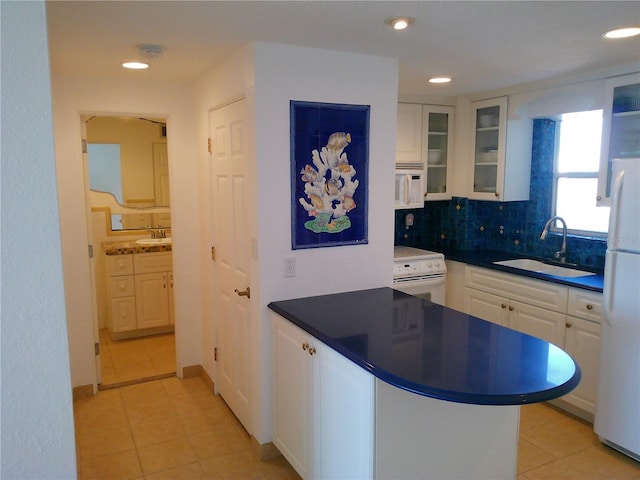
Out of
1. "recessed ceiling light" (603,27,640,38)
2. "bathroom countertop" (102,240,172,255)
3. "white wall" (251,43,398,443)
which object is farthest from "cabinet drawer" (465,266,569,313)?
"bathroom countertop" (102,240,172,255)

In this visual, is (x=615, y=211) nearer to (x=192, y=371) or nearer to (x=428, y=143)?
(x=428, y=143)

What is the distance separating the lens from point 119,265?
462cm

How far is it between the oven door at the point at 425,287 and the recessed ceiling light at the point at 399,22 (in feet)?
6.94

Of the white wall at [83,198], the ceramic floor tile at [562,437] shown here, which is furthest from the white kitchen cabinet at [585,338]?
the white wall at [83,198]

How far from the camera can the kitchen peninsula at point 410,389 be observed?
1744mm

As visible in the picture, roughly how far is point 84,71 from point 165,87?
22.5 inches

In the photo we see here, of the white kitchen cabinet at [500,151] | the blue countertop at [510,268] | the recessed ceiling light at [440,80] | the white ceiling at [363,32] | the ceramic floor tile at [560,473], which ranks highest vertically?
the recessed ceiling light at [440,80]

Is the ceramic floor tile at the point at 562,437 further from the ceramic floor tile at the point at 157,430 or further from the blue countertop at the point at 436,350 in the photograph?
the ceramic floor tile at the point at 157,430

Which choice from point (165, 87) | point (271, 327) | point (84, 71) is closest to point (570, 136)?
point (271, 327)

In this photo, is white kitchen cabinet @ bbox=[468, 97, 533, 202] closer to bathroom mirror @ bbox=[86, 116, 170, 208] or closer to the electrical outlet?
the electrical outlet

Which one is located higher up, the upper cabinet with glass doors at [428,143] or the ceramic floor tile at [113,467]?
the upper cabinet with glass doors at [428,143]

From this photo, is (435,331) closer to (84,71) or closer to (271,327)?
(271,327)

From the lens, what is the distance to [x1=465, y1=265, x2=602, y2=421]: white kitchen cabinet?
122 inches

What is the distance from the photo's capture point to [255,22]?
2.16m
